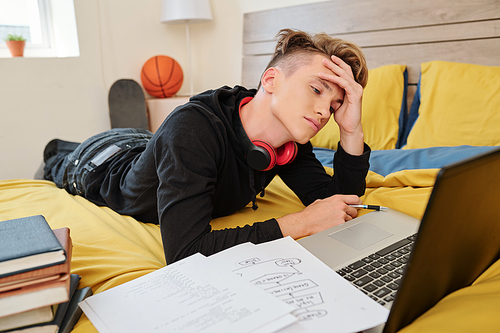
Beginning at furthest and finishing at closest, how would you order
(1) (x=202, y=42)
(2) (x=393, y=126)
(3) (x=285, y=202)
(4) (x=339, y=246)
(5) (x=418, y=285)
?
1. (1) (x=202, y=42)
2. (2) (x=393, y=126)
3. (3) (x=285, y=202)
4. (4) (x=339, y=246)
5. (5) (x=418, y=285)

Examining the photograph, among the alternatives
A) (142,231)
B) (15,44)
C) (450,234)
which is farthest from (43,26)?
(450,234)

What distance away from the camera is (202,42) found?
325 centimetres

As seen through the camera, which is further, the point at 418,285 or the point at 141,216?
the point at 141,216

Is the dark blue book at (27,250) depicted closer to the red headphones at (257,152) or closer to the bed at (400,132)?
the bed at (400,132)

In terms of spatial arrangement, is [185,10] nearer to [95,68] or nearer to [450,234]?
[95,68]

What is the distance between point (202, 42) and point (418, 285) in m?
3.14

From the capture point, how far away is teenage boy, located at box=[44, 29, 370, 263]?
0.81 meters

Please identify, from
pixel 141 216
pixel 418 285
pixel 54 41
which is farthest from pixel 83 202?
pixel 54 41

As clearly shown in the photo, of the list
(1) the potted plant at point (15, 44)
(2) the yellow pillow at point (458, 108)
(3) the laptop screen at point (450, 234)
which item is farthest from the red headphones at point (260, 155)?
(1) the potted plant at point (15, 44)

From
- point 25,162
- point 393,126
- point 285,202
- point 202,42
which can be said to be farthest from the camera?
point 202,42

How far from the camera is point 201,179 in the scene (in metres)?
0.83

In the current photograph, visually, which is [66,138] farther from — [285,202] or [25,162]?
[285,202]

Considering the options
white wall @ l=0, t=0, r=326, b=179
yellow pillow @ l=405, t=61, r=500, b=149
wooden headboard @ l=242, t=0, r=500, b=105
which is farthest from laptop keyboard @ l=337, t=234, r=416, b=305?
white wall @ l=0, t=0, r=326, b=179

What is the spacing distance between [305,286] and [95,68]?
2684 mm
